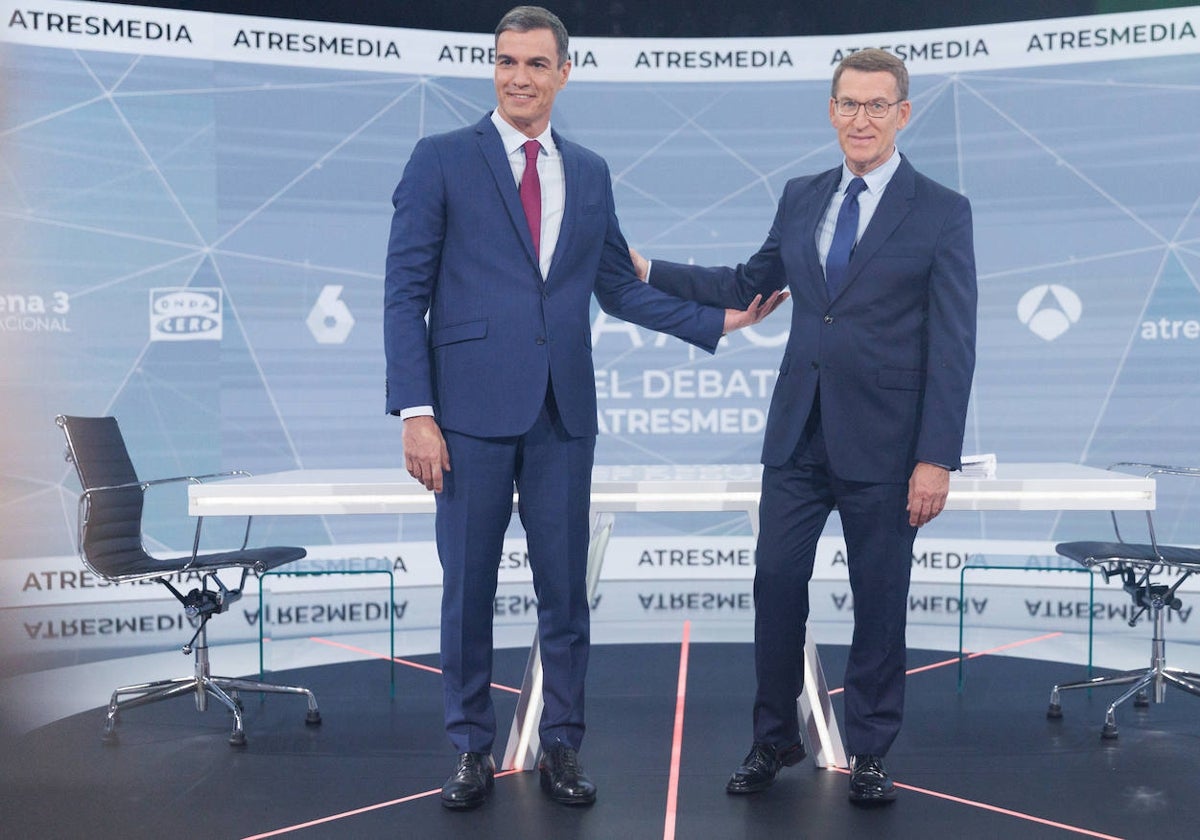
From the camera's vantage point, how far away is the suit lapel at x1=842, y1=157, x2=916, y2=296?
2695mm

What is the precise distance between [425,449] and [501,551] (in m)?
0.33

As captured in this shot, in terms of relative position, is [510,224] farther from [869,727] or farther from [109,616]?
[109,616]

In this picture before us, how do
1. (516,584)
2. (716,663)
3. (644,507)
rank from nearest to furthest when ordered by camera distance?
(644,507)
(716,663)
(516,584)

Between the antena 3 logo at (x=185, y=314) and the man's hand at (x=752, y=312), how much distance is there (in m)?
3.65

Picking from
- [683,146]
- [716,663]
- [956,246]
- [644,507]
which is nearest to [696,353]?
[683,146]

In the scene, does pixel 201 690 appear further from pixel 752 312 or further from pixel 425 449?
pixel 752 312

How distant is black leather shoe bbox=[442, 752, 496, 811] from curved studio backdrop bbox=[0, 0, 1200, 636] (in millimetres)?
2966

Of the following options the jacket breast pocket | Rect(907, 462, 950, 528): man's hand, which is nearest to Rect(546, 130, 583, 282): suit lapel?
the jacket breast pocket

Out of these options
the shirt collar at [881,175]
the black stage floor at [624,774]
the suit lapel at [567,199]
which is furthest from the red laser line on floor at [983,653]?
the suit lapel at [567,199]

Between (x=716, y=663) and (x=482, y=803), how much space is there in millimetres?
1826

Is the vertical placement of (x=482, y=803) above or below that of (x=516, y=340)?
below

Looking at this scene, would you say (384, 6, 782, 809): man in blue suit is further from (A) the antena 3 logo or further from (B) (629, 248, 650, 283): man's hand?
(A) the antena 3 logo

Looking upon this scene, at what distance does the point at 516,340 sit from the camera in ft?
8.75

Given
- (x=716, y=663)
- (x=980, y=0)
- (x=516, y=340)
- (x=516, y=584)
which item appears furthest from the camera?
(x=516, y=584)
